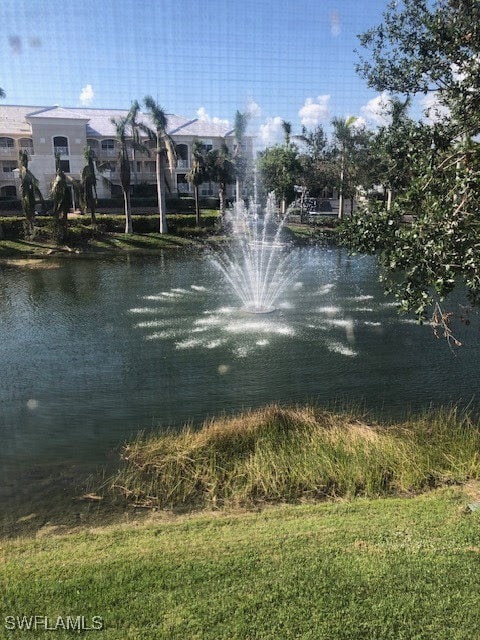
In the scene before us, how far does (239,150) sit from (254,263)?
10808 mm

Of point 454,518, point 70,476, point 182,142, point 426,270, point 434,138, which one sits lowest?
point 70,476

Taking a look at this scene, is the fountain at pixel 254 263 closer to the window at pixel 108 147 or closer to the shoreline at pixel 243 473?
the shoreline at pixel 243 473

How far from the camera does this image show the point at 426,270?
309cm

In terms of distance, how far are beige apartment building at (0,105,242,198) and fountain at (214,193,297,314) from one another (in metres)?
4.23

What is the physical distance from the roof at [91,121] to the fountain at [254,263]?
190 inches

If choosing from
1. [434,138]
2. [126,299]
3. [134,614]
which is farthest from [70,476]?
[126,299]

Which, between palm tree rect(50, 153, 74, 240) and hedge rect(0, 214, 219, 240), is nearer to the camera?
palm tree rect(50, 153, 74, 240)

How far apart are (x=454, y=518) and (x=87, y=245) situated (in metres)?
14.9

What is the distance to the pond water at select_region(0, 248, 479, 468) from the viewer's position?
202 inches

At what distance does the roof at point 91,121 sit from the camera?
22.3m

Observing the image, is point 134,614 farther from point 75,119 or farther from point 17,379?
A: point 75,119

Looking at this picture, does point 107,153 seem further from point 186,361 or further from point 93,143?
point 186,361

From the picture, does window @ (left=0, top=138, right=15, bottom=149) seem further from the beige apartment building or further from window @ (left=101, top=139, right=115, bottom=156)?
window @ (left=101, top=139, right=115, bottom=156)

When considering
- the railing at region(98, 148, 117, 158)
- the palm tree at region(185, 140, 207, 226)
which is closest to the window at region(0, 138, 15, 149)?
the railing at region(98, 148, 117, 158)
